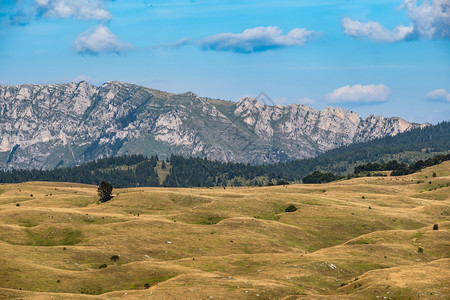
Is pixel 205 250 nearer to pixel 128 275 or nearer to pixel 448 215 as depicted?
pixel 128 275

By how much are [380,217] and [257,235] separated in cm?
4728

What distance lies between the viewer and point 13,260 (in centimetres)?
8944

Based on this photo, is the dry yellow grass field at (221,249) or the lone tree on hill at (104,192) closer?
the dry yellow grass field at (221,249)

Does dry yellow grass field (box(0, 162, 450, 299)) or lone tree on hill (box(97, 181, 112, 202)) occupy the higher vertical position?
lone tree on hill (box(97, 181, 112, 202))

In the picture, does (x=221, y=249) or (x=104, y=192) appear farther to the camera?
(x=104, y=192)

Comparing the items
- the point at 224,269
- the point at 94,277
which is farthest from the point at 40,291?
the point at 224,269

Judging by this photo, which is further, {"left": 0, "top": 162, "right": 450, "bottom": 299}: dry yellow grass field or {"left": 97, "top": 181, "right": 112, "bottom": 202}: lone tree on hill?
{"left": 97, "top": 181, "right": 112, "bottom": 202}: lone tree on hill

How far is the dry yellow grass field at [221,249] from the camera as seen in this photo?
81750mm

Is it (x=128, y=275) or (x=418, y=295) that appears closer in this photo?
(x=418, y=295)

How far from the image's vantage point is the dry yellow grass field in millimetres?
81750

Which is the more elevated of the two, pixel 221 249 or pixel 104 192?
pixel 104 192

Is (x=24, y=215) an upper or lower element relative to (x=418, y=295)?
upper

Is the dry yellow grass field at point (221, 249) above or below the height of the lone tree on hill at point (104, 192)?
below

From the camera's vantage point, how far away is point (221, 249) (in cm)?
11644
